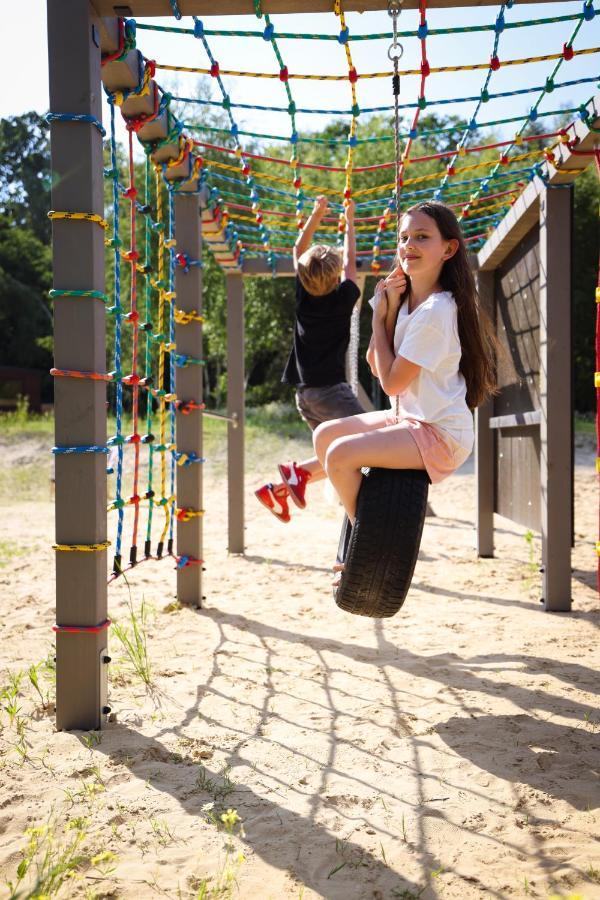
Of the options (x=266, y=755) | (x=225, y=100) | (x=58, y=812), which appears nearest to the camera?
(x=58, y=812)

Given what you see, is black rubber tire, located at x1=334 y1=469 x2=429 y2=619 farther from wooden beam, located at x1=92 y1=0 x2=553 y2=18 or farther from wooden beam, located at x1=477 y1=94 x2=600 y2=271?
wooden beam, located at x1=477 y1=94 x2=600 y2=271

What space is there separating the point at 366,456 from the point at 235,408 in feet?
13.5

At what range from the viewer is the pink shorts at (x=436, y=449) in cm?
262

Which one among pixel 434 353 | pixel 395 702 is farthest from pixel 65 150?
pixel 395 702

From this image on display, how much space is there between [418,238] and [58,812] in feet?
7.22

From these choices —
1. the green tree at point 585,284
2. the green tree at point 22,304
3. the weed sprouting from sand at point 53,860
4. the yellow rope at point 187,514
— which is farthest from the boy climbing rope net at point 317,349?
the green tree at point 22,304

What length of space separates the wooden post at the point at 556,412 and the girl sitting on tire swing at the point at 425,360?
6.06 ft

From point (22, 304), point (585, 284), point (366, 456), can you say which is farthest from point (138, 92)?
point (22, 304)

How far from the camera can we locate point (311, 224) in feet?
12.2

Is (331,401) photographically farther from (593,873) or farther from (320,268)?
(593,873)

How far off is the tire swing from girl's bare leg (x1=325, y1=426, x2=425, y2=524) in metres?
0.03

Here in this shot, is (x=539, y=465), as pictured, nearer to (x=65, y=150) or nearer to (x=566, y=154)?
(x=566, y=154)

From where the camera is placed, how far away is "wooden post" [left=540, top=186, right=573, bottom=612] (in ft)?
15.1

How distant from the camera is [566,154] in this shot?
Result: 4.04 m
